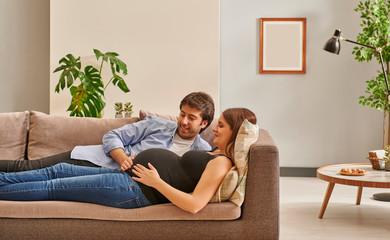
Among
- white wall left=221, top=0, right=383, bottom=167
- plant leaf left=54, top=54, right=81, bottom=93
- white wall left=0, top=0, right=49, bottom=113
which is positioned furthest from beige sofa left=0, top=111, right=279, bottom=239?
white wall left=0, top=0, right=49, bottom=113

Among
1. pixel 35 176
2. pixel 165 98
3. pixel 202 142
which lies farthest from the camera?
pixel 165 98

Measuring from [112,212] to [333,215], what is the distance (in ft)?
6.26

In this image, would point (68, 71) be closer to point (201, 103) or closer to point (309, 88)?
point (201, 103)

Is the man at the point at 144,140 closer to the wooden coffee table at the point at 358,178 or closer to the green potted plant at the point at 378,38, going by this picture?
the wooden coffee table at the point at 358,178

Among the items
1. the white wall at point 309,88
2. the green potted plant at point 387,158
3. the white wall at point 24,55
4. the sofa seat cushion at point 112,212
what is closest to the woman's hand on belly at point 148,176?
the sofa seat cushion at point 112,212

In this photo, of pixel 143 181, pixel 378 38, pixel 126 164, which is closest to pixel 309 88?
pixel 378 38

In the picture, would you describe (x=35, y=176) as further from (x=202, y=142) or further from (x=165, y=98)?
(x=165, y=98)

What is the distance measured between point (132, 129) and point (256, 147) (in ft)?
2.79

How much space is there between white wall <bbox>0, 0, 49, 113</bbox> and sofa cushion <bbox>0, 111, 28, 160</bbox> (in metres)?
2.48

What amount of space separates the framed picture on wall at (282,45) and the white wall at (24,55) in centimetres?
249

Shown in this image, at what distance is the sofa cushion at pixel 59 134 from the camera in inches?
110

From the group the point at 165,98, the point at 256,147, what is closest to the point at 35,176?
the point at 256,147

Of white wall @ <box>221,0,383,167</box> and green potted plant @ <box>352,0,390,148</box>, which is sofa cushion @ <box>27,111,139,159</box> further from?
green potted plant @ <box>352,0,390,148</box>

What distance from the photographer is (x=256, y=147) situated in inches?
85.7
